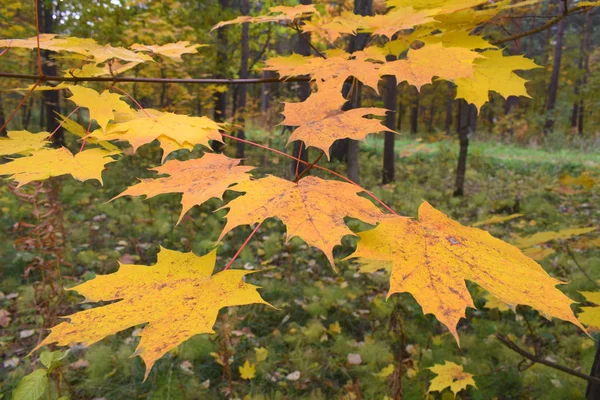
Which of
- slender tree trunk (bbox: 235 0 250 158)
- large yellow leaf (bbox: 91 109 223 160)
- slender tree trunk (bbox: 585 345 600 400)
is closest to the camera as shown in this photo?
large yellow leaf (bbox: 91 109 223 160)

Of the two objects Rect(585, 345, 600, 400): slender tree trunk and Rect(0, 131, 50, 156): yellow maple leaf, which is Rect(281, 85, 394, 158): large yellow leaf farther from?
Rect(585, 345, 600, 400): slender tree trunk

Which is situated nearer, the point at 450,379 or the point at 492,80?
the point at 492,80

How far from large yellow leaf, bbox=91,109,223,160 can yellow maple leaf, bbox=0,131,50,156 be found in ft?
0.69


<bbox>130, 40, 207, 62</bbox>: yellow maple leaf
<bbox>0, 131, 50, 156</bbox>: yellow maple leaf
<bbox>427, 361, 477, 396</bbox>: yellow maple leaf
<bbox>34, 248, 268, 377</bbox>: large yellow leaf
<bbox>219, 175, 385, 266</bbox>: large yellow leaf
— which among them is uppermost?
<bbox>130, 40, 207, 62</bbox>: yellow maple leaf

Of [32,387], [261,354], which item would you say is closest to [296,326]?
[261,354]

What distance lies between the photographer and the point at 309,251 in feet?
16.1

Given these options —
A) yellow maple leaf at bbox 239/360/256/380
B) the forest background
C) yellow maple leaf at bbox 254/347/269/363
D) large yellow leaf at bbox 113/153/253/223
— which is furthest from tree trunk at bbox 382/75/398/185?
large yellow leaf at bbox 113/153/253/223

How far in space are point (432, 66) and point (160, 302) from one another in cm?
98

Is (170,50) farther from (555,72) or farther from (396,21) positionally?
(555,72)

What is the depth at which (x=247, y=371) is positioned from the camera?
2.72m

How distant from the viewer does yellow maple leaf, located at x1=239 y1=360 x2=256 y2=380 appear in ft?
8.82

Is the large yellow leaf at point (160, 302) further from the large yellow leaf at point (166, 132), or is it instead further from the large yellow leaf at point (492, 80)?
the large yellow leaf at point (492, 80)

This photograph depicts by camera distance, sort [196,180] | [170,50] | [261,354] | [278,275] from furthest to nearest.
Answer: [278,275], [261,354], [170,50], [196,180]

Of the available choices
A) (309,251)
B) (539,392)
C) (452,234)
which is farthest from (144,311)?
(309,251)
